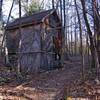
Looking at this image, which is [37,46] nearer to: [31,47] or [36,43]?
[36,43]

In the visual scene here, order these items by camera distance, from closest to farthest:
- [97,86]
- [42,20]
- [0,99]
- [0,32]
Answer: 1. [0,99]
2. [97,86]
3. [42,20]
4. [0,32]

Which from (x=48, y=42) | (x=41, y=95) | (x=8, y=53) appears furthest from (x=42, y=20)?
(x=41, y=95)

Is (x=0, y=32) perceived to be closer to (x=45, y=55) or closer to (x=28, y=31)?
(x=28, y=31)

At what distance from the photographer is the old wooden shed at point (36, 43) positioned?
1235 cm

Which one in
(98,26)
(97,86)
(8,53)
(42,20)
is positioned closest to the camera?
(97,86)

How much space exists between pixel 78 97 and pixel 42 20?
8.64 m

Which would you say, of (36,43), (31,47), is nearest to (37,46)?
(36,43)

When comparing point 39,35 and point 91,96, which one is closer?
point 91,96

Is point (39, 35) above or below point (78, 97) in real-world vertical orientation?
above

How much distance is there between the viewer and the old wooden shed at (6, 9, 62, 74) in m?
12.4

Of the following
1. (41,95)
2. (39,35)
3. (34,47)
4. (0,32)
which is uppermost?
(0,32)

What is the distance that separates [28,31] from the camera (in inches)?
516

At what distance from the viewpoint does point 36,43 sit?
12.6 m

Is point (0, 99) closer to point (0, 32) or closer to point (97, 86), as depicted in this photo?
point (97, 86)
